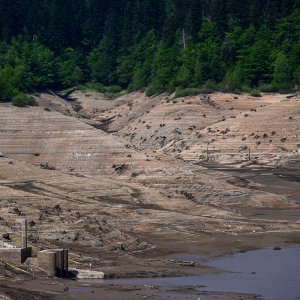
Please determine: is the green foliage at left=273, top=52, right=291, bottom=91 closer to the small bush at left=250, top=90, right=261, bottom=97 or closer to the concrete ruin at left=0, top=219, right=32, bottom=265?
the small bush at left=250, top=90, right=261, bottom=97

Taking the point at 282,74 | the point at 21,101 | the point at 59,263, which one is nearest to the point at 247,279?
the point at 59,263

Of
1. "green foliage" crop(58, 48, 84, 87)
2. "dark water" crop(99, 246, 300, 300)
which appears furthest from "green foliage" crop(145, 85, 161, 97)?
"dark water" crop(99, 246, 300, 300)

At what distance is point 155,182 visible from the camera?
72812 mm

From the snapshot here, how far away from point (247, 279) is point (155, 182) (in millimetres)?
25874

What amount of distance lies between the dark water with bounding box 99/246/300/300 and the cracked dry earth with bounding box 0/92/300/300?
115 cm

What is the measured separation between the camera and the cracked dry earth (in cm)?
5416

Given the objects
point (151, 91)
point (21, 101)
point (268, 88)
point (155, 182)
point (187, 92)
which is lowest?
point (151, 91)

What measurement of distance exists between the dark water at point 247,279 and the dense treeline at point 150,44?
127 ft

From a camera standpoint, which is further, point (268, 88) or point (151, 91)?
point (151, 91)

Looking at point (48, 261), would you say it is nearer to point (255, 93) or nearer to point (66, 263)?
point (66, 263)

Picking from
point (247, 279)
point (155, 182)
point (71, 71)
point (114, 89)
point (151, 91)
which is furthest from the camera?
point (71, 71)

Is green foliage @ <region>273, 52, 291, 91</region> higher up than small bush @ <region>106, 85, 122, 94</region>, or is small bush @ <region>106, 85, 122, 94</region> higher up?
green foliage @ <region>273, 52, 291, 91</region>

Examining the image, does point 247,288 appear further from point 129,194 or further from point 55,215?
point 129,194

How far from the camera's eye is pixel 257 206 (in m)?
67.8
